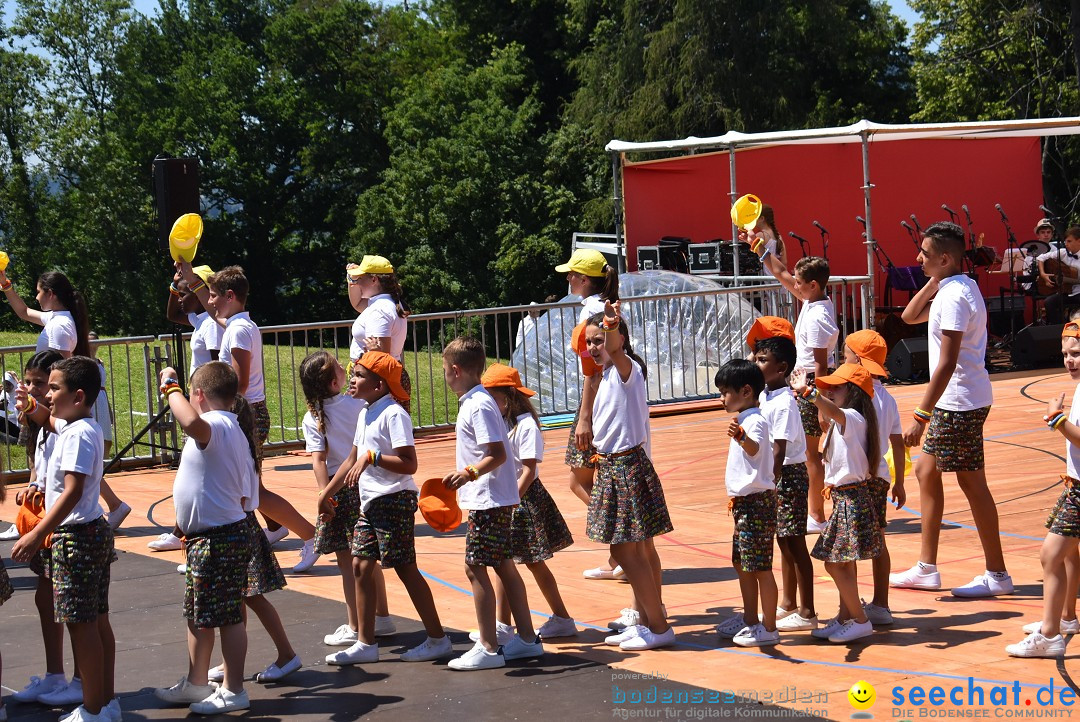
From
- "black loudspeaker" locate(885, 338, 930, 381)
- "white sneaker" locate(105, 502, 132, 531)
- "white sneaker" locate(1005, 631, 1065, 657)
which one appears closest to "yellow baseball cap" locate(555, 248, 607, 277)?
"white sneaker" locate(1005, 631, 1065, 657)

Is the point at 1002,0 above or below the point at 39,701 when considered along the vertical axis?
above

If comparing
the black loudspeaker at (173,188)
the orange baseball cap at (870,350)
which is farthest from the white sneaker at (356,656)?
the black loudspeaker at (173,188)

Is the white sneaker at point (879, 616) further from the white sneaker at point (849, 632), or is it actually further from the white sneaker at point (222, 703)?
the white sneaker at point (222, 703)

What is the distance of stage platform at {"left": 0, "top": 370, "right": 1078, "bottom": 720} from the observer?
16.8 ft

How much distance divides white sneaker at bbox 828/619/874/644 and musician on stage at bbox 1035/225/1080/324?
12.4 meters

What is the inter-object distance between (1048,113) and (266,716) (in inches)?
1217

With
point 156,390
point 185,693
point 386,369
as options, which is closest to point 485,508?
point 386,369

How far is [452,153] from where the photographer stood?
4066 centimetres

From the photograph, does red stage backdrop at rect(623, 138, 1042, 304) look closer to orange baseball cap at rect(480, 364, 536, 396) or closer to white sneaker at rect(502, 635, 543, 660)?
orange baseball cap at rect(480, 364, 536, 396)

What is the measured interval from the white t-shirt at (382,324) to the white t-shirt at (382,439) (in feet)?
6.06

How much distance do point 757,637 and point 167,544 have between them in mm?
4516

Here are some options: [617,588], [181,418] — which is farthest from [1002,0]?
[181,418]

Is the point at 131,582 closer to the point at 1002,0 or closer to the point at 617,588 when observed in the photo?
the point at 617,588

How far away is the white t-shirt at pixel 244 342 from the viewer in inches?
306
